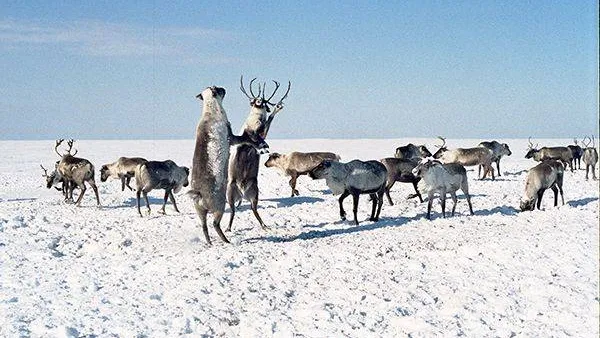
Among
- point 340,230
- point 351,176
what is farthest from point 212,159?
point 351,176

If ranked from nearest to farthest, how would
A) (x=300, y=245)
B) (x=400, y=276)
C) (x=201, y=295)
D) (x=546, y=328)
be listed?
(x=546, y=328) → (x=201, y=295) → (x=400, y=276) → (x=300, y=245)

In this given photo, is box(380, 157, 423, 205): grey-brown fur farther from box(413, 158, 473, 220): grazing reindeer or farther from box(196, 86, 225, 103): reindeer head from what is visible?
box(196, 86, 225, 103): reindeer head

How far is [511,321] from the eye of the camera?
6996mm

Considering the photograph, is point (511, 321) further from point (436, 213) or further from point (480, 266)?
point (436, 213)

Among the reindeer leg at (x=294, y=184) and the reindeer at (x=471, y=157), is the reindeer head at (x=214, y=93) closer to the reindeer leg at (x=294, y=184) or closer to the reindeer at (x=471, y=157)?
the reindeer leg at (x=294, y=184)

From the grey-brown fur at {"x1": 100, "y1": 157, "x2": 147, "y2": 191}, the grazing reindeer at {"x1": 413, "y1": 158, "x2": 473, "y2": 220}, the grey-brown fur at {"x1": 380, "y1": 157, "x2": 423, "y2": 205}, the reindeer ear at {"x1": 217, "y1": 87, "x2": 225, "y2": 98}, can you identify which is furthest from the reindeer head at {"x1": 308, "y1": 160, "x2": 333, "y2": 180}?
the grey-brown fur at {"x1": 100, "y1": 157, "x2": 147, "y2": 191}

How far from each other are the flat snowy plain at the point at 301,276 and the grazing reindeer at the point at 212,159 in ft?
2.48

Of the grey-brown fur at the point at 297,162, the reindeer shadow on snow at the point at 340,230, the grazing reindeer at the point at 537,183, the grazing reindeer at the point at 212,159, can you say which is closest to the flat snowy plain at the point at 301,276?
the reindeer shadow on snow at the point at 340,230

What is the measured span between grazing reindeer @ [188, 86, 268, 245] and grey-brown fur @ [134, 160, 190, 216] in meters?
4.25

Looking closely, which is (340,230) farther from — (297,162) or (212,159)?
(297,162)

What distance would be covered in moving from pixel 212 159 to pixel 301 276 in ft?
10.6

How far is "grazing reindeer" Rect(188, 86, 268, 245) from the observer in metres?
10.6

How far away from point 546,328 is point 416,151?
16.8 meters

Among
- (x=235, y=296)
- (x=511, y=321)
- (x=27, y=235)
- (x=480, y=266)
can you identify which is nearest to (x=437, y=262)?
(x=480, y=266)
